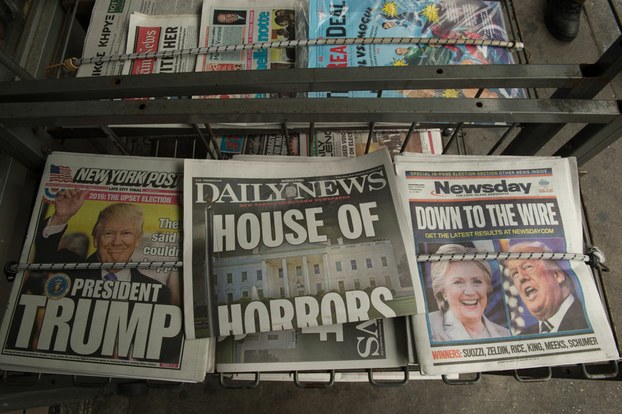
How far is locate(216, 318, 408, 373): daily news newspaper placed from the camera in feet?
1.71

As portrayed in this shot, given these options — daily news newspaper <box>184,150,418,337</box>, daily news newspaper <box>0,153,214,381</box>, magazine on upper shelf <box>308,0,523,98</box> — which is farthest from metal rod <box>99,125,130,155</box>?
magazine on upper shelf <box>308,0,523,98</box>

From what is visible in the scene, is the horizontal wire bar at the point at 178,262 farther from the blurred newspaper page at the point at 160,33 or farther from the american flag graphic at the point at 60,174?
the blurred newspaper page at the point at 160,33

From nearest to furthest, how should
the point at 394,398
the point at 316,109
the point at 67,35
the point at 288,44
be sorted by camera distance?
the point at 316,109
the point at 288,44
the point at 67,35
the point at 394,398

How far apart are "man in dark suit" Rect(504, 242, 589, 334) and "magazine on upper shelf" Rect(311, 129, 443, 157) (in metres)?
0.28

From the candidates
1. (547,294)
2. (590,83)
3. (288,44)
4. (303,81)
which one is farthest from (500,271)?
(288,44)

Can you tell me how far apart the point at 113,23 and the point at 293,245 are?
0.62 m

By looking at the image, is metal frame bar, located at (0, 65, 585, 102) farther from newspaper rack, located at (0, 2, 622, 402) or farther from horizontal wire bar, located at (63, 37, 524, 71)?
horizontal wire bar, located at (63, 37, 524, 71)

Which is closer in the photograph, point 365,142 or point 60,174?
point 60,174

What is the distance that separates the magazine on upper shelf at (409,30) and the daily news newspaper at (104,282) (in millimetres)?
386

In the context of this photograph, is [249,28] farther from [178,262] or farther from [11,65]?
[178,262]

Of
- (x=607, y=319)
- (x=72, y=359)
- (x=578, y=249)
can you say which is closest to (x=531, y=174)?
(x=578, y=249)

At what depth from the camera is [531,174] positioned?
0.58 metres

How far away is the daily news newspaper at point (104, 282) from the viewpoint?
1.65ft

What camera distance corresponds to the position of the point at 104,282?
1.74 ft
